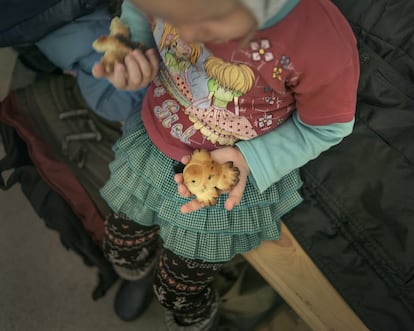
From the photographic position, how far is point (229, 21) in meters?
0.44

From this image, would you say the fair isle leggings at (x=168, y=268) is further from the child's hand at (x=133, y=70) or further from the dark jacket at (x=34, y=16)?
the dark jacket at (x=34, y=16)

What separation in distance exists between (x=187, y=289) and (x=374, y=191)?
406 millimetres

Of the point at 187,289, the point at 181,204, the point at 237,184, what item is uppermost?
the point at 237,184

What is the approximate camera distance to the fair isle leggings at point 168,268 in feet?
2.86

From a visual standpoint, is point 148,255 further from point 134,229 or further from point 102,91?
point 102,91

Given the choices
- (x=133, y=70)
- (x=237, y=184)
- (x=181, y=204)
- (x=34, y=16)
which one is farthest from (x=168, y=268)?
(x=34, y=16)

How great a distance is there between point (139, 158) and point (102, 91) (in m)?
0.31

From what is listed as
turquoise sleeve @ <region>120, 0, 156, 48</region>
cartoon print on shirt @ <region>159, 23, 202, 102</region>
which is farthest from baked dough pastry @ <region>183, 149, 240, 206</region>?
turquoise sleeve @ <region>120, 0, 156, 48</region>

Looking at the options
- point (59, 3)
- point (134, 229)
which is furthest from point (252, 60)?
point (59, 3)

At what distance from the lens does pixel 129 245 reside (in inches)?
37.5

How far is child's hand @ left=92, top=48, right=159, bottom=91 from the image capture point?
65 centimetres

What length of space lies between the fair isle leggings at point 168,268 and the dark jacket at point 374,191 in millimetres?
212

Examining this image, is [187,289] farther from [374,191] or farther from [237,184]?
[374,191]

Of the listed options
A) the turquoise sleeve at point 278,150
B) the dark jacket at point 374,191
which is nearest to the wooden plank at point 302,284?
the dark jacket at point 374,191
